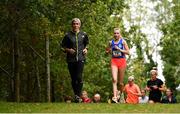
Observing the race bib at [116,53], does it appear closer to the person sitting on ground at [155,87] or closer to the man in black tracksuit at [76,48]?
the man in black tracksuit at [76,48]

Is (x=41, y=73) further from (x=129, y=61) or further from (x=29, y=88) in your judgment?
(x=129, y=61)

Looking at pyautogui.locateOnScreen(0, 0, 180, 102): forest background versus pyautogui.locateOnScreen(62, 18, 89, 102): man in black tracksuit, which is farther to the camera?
pyautogui.locateOnScreen(0, 0, 180, 102): forest background

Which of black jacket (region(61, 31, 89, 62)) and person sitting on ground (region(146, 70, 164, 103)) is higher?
black jacket (region(61, 31, 89, 62))

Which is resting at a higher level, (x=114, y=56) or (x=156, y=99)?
(x=114, y=56)

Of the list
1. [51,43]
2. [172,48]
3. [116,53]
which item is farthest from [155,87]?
[172,48]

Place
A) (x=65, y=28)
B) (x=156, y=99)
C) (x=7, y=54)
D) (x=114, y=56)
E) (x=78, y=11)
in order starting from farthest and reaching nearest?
(x=7, y=54) → (x=65, y=28) → (x=78, y=11) → (x=156, y=99) → (x=114, y=56)

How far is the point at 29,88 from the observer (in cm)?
4444

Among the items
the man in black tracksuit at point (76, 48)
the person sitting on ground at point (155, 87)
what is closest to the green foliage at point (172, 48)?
the person sitting on ground at point (155, 87)

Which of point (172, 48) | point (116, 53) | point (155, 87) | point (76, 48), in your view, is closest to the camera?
Result: point (76, 48)

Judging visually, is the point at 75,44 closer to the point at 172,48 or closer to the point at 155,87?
the point at 155,87

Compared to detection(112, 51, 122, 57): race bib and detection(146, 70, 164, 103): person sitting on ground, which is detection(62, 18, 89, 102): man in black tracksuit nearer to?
detection(112, 51, 122, 57): race bib

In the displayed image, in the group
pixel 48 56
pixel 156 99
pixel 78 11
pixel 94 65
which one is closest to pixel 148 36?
pixel 94 65

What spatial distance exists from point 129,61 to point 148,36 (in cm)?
1278

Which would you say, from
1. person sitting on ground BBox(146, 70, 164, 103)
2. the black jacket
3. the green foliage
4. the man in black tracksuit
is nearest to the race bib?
the man in black tracksuit
